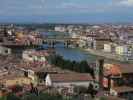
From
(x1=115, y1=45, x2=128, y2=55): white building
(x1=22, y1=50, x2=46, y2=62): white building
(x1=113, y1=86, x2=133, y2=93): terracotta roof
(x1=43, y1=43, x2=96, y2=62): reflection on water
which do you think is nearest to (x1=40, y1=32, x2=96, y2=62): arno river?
(x1=43, y1=43, x2=96, y2=62): reflection on water

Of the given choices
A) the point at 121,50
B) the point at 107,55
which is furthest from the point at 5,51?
the point at 121,50

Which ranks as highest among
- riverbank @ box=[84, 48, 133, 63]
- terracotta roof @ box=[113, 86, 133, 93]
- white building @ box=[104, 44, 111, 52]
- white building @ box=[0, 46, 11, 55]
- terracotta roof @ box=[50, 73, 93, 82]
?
terracotta roof @ box=[50, 73, 93, 82]

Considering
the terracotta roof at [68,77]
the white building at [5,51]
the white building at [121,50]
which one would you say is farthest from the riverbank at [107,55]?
the terracotta roof at [68,77]

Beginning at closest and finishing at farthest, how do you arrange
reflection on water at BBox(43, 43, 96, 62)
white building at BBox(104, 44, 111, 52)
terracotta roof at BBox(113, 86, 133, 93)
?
terracotta roof at BBox(113, 86, 133, 93) → reflection on water at BBox(43, 43, 96, 62) → white building at BBox(104, 44, 111, 52)

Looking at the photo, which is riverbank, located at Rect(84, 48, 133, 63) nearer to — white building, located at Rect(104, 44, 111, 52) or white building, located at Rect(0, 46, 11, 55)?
white building, located at Rect(104, 44, 111, 52)

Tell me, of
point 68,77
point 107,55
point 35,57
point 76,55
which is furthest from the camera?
point 107,55

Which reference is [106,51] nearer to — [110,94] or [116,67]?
[116,67]

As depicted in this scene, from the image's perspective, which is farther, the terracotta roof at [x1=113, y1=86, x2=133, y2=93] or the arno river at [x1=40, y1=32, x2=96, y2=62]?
the arno river at [x1=40, y1=32, x2=96, y2=62]

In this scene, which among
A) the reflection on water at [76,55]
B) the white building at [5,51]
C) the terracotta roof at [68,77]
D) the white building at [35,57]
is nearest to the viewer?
the terracotta roof at [68,77]

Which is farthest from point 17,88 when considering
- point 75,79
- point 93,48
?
point 93,48

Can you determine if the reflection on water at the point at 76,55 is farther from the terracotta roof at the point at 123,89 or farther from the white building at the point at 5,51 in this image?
the terracotta roof at the point at 123,89

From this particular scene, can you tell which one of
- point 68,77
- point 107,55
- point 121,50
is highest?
point 68,77

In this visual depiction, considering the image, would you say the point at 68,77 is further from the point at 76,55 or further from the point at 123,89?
the point at 76,55
